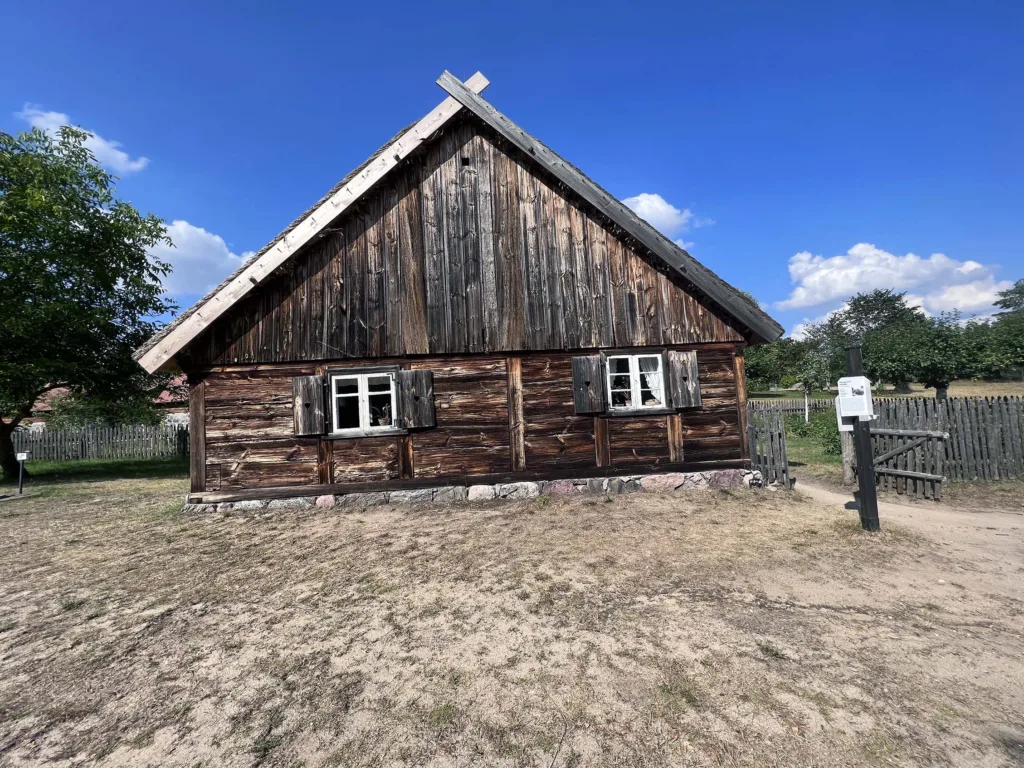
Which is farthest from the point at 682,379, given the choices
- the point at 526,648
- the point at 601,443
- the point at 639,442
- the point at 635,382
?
the point at 526,648

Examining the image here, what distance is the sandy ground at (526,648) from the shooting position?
2400mm

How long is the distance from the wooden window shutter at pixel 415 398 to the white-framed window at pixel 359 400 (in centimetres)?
19

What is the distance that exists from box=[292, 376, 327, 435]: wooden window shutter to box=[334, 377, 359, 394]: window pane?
345 millimetres

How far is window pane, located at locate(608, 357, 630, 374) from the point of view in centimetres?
867

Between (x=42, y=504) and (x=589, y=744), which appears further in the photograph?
(x=42, y=504)

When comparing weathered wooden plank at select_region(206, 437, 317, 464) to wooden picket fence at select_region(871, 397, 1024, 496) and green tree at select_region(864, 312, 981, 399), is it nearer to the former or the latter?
wooden picket fence at select_region(871, 397, 1024, 496)

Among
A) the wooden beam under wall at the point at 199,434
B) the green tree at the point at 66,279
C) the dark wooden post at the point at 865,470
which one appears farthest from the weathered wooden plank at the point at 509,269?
the green tree at the point at 66,279

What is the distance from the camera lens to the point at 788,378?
34.6 metres

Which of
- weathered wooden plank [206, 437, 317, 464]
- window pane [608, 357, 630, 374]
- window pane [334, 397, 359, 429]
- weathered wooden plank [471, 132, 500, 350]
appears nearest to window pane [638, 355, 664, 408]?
window pane [608, 357, 630, 374]

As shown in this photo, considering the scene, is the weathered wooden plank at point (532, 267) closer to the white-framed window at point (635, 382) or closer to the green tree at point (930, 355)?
the white-framed window at point (635, 382)

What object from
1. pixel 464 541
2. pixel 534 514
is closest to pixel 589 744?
pixel 464 541

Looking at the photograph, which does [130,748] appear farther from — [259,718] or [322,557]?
[322,557]

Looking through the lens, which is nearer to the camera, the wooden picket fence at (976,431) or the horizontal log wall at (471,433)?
the horizontal log wall at (471,433)

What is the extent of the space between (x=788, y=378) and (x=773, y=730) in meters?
38.1
